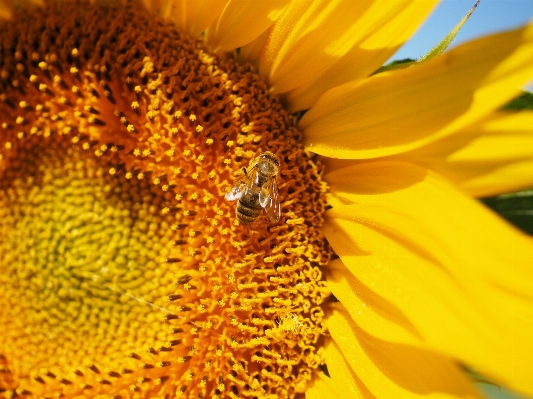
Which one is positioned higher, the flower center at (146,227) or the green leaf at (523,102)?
the green leaf at (523,102)

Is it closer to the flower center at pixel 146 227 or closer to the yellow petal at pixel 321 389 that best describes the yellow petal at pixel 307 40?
the flower center at pixel 146 227

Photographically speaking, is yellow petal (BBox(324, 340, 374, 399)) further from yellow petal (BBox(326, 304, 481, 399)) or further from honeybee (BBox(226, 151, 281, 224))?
honeybee (BBox(226, 151, 281, 224))

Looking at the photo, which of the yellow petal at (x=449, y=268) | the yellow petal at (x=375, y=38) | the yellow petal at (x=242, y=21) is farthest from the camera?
the yellow petal at (x=242, y=21)

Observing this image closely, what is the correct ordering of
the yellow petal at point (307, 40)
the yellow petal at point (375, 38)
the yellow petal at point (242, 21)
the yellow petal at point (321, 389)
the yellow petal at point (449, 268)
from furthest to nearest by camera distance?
the yellow petal at point (321, 389)
the yellow petal at point (242, 21)
the yellow petal at point (307, 40)
the yellow petal at point (375, 38)
the yellow petal at point (449, 268)

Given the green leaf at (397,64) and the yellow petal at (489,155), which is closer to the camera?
the yellow petal at (489,155)

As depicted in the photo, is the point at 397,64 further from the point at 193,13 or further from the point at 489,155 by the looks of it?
the point at 193,13

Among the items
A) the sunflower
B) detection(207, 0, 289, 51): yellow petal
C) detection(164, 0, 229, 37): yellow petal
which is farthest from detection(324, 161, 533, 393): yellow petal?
detection(164, 0, 229, 37): yellow petal

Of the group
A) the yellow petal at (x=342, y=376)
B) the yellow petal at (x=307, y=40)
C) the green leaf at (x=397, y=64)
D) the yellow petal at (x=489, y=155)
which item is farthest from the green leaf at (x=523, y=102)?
the yellow petal at (x=342, y=376)

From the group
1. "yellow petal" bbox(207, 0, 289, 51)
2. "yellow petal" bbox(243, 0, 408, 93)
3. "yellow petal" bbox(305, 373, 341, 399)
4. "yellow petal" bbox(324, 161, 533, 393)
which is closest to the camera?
"yellow petal" bbox(324, 161, 533, 393)
